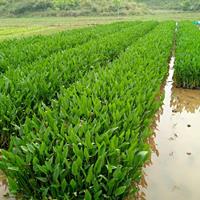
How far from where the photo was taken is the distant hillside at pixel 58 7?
66.1 meters

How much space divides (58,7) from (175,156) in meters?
65.2

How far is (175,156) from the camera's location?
5.24m

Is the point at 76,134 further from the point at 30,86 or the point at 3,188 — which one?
the point at 30,86

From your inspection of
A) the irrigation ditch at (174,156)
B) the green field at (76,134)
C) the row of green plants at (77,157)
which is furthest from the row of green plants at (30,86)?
the irrigation ditch at (174,156)

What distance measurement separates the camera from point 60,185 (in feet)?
10.5

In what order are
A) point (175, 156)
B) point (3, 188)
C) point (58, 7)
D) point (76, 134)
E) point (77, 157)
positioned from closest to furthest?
point (77, 157), point (76, 134), point (3, 188), point (175, 156), point (58, 7)

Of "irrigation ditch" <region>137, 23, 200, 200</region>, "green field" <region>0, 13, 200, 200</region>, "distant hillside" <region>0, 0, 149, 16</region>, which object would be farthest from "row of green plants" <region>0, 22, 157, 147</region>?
"distant hillside" <region>0, 0, 149, 16</region>

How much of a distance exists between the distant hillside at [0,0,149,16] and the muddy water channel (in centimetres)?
6061

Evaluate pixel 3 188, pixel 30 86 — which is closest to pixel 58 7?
pixel 30 86

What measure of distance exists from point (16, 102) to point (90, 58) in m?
4.62

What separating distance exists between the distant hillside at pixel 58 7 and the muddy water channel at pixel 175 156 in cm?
6061

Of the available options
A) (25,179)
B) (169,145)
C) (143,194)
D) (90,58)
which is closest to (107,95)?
(169,145)

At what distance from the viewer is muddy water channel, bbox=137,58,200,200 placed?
4.29 m

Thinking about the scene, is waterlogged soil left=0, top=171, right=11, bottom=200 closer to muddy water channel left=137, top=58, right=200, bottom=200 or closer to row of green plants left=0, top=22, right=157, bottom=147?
row of green plants left=0, top=22, right=157, bottom=147
